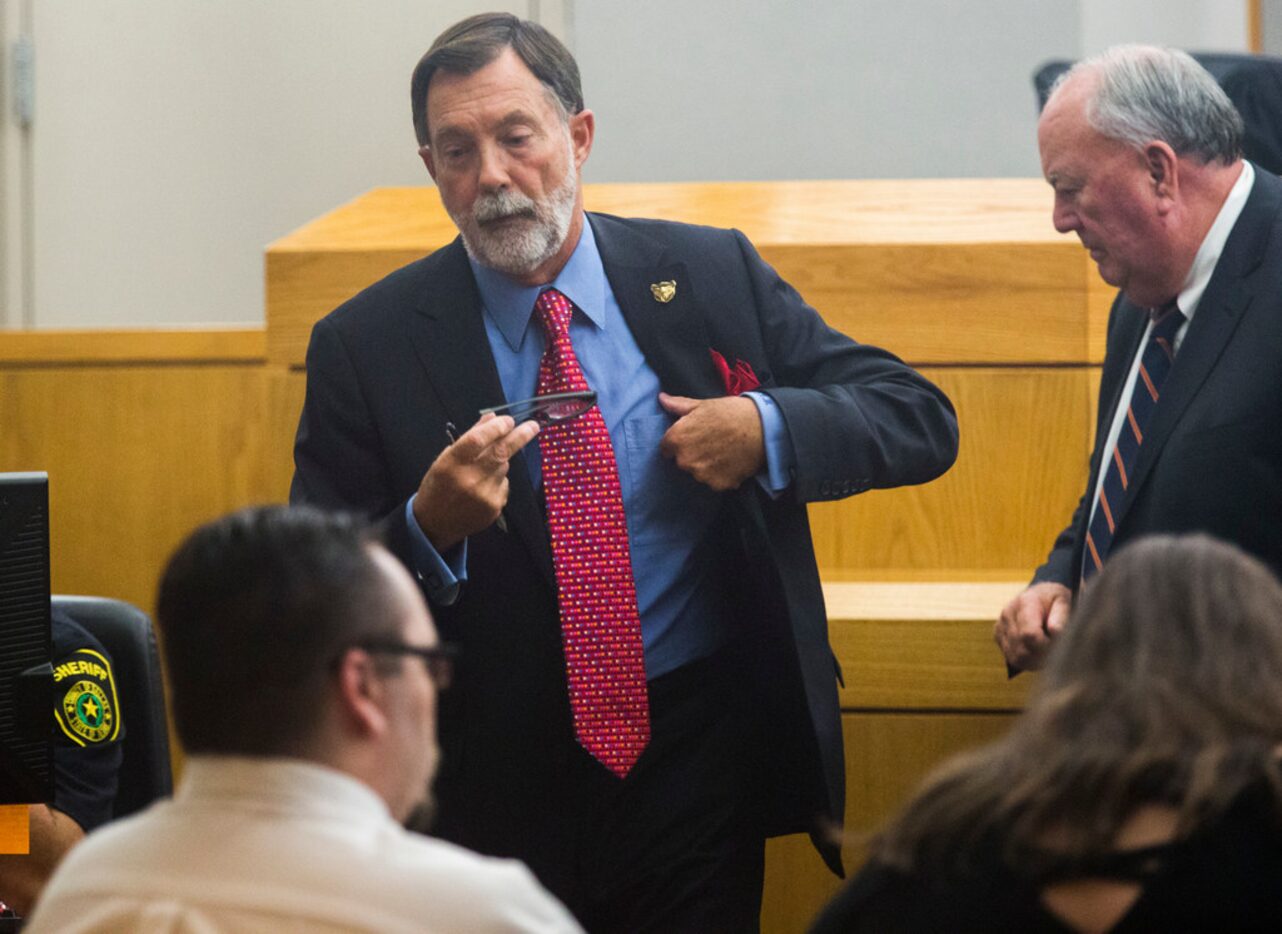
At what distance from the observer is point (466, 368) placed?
2.17 metres

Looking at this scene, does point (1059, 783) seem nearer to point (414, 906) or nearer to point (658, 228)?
point (414, 906)

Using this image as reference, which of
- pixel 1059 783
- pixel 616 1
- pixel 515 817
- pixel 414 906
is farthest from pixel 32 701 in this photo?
pixel 616 1

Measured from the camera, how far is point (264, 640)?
115 centimetres

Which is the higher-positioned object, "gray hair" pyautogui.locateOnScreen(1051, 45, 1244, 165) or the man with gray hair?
"gray hair" pyautogui.locateOnScreen(1051, 45, 1244, 165)

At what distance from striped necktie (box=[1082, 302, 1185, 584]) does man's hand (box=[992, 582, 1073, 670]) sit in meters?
0.06

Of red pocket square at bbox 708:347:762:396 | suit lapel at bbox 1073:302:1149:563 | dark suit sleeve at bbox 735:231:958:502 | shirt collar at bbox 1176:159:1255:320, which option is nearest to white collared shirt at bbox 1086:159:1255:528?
shirt collar at bbox 1176:159:1255:320

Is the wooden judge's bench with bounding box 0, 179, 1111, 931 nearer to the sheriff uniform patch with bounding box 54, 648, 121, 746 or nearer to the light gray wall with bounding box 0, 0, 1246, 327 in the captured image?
the light gray wall with bounding box 0, 0, 1246, 327

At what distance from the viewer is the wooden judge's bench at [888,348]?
2.91m

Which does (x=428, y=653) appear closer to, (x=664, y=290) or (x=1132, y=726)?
(x=1132, y=726)

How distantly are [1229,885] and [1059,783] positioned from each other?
0.13 meters

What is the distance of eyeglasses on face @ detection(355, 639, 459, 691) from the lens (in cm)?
115

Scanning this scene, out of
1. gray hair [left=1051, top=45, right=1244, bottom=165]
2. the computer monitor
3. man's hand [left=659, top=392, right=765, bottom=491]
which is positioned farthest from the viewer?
gray hair [left=1051, top=45, right=1244, bottom=165]

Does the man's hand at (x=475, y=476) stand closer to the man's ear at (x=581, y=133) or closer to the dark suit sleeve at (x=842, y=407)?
the dark suit sleeve at (x=842, y=407)

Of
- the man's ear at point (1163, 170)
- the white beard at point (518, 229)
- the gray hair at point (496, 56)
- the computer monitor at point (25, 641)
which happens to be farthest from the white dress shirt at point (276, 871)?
the man's ear at point (1163, 170)
